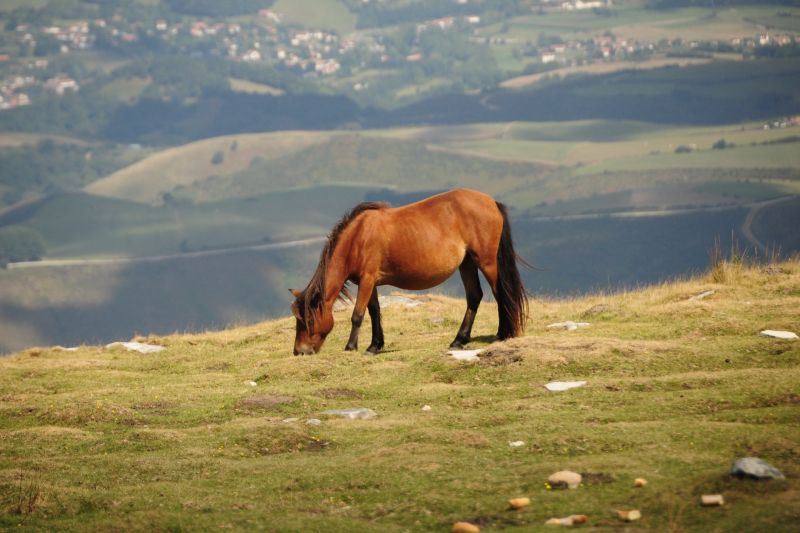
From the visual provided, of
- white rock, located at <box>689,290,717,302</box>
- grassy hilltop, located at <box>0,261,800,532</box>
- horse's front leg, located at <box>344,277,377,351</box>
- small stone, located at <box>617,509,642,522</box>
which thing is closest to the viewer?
small stone, located at <box>617,509,642,522</box>

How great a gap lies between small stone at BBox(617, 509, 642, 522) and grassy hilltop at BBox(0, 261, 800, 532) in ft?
0.33

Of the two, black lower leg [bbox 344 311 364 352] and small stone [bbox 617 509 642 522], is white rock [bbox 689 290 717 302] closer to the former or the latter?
black lower leg [bbox 344 311 364 352]

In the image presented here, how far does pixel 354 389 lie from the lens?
1942cm

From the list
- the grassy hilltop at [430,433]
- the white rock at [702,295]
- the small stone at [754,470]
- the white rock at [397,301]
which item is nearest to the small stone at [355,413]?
the grassy hilltop at [430,433]

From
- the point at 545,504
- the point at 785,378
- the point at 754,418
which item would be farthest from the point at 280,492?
the point at 785,378

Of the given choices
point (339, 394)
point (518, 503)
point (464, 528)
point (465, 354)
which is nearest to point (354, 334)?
point (465, 354)

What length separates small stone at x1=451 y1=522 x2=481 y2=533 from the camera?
12.2 meters

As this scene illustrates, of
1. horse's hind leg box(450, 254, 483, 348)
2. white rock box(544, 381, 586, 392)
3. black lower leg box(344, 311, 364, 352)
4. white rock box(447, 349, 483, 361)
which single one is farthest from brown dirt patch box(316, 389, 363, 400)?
black lower leg box(344, 311, 364, 352)

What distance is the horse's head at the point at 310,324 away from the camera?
22.6 m

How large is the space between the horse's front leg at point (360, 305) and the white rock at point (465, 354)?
2.25 m

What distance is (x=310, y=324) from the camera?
22.7m

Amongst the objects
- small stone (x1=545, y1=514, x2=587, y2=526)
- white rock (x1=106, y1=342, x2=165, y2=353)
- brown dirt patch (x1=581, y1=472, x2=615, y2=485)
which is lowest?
white rock (x1=106, y1=342, x2=165, y2=353)

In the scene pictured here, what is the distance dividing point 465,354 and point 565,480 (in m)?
7.31

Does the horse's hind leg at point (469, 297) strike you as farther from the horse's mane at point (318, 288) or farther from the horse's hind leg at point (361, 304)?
the horse's mane at point (318, 288)
